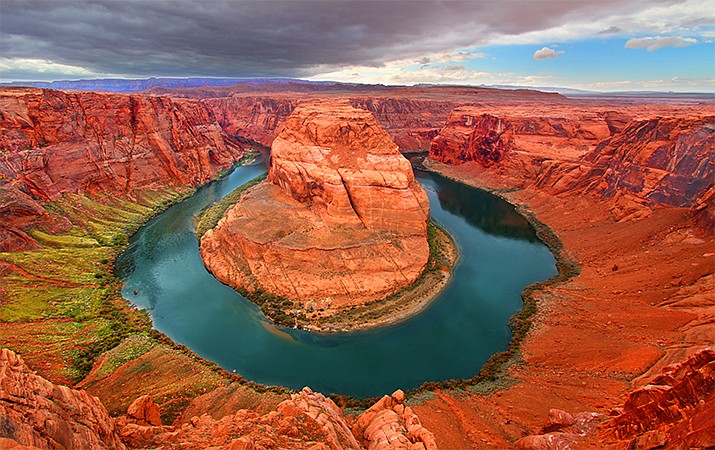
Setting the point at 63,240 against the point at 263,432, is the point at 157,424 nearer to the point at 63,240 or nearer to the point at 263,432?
the point at 263,432

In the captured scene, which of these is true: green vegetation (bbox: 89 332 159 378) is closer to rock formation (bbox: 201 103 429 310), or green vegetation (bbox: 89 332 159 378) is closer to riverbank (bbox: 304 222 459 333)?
rock formation (bbox: 201 103 429 310)

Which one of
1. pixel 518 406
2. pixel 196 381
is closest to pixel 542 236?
pixel 518 406

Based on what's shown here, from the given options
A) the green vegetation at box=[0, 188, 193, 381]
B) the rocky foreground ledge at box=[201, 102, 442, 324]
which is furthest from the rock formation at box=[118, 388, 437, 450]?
the rocky foreground ledge at box=[201, 102, 442, 324]

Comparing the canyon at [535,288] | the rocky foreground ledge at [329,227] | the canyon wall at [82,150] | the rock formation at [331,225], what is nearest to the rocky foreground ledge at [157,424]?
the canyon at [535,288]

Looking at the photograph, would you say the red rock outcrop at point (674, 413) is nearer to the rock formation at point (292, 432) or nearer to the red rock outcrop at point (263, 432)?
the rock formation at point (292, 432)

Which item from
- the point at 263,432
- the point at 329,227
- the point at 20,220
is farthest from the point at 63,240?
the point at 263,432

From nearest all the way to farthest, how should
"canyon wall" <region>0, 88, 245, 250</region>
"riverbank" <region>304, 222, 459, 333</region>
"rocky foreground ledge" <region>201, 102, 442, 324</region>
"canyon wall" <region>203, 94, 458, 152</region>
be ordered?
"riverbank" <region>304, 222, 459, 333</region> < "rocky foreground ledge" <region>201, 102, 442, 324</region> < "canyon wall" <region>0, 88, 245, 250</region> < "canyon wall" <region>203, 94, 458, 152</region>

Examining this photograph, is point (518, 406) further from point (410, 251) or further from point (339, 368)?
point (410, 251)
